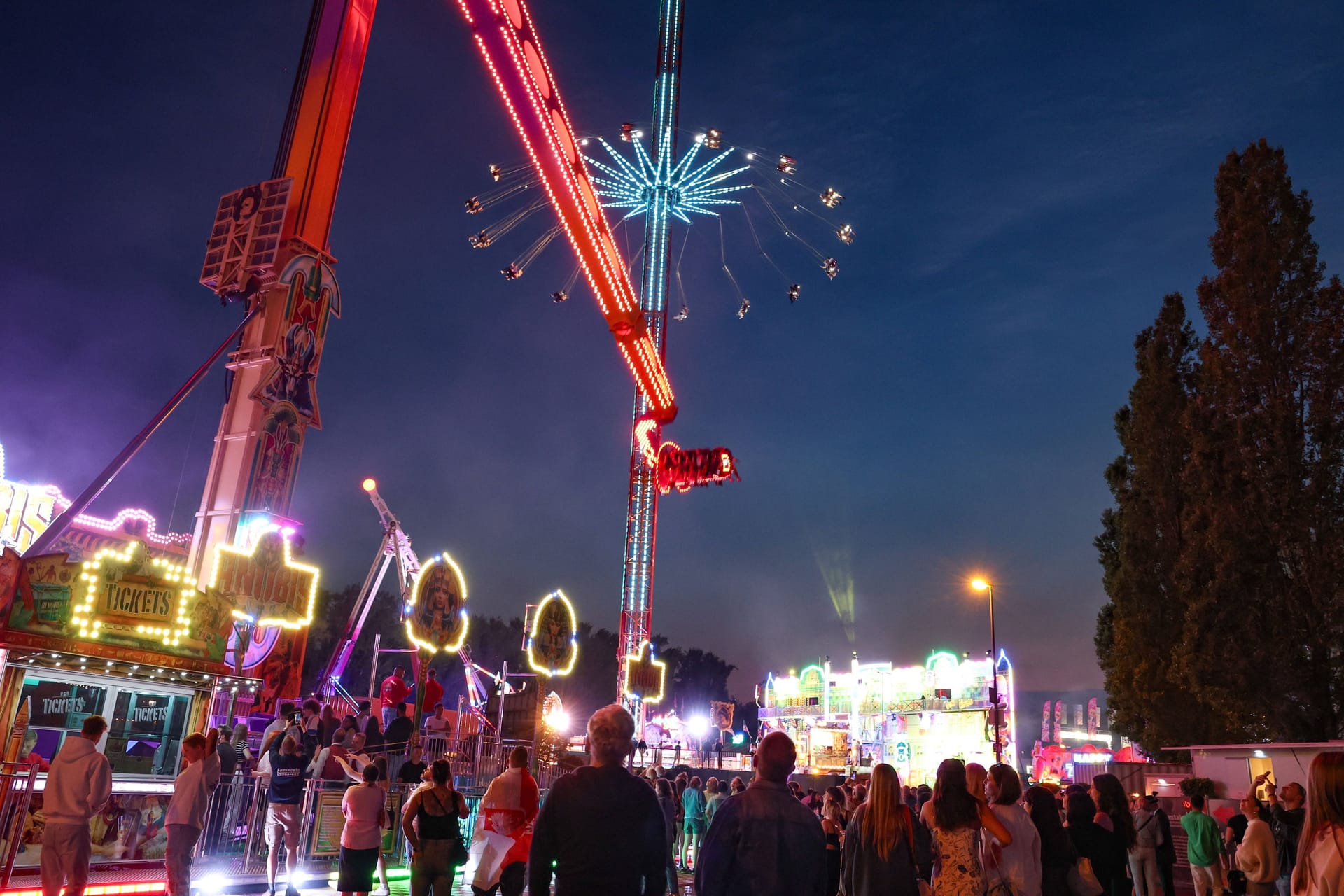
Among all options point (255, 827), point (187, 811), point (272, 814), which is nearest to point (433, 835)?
point (187, 811)

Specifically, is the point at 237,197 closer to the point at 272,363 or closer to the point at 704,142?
the point at 272,363

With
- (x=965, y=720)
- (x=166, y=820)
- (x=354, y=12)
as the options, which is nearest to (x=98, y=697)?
(x=166, y=820)

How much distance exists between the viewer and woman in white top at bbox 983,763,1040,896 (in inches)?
219

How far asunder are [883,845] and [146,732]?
48.4ft

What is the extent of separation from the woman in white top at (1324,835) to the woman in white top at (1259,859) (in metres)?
5.26

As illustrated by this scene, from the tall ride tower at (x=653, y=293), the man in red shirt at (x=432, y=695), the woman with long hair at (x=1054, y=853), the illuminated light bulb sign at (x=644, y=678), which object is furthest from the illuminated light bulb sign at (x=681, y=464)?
the woman with long hair at (x=1054, y=853)

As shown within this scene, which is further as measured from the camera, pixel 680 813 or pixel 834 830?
pixel 680 813

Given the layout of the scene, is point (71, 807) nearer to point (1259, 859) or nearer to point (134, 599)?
point (134, 599)

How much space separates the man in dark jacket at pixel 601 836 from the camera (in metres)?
4.23

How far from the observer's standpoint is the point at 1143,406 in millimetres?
28484

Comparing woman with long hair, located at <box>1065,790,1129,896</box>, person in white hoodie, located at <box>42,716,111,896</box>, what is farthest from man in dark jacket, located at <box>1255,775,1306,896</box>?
person in white hoodie, located at <box>42,716,111,896</box>

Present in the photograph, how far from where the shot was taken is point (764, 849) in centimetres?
448

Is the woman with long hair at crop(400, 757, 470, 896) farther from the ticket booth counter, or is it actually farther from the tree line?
the tree line

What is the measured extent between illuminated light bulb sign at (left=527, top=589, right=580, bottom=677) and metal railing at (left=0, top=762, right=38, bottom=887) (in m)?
9.46
